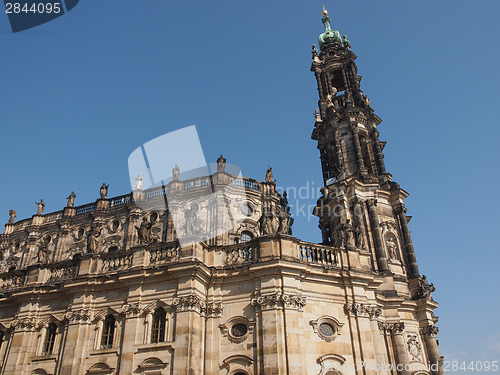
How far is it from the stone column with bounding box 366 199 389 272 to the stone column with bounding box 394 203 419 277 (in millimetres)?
2420

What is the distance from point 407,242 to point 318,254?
41.0 feet

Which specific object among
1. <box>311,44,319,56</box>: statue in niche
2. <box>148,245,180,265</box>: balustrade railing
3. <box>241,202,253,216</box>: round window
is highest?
<box>311,44,319,56</box>: statue in niche

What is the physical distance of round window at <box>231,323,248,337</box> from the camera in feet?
66.0

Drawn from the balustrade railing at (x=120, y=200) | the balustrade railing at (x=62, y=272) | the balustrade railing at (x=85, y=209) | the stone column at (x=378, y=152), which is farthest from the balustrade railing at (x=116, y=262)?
the stone column at (x=378, y=152)

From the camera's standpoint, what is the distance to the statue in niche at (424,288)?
29078mm

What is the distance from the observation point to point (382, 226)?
104 feet

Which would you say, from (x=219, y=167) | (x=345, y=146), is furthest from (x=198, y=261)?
(x=345, y=146)

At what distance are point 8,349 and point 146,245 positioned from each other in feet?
28.7

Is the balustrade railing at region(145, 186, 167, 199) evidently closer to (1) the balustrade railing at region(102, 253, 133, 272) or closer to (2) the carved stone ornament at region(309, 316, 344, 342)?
(1) the balustrade railing at region(102, 253, 133, 272)

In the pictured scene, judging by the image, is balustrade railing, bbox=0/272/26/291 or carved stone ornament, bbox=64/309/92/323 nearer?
carved stone ornament, bbox=64/309/92/323

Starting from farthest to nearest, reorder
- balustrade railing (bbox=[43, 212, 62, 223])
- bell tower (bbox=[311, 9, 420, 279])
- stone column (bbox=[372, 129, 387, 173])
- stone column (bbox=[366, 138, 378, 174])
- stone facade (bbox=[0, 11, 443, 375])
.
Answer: balustrade railing (bbox=[43, 212, 62, 223]) < stone column (bbox=[372, 129, 387, 173]) < stone column (bbox=[366, 138, 378, 174]) < bell tower (bbox=[311, 9, 420, 279]) < stone facade (bbox=[0, 11, 443, 375])

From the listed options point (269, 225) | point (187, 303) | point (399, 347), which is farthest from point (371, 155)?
point (187, 303)

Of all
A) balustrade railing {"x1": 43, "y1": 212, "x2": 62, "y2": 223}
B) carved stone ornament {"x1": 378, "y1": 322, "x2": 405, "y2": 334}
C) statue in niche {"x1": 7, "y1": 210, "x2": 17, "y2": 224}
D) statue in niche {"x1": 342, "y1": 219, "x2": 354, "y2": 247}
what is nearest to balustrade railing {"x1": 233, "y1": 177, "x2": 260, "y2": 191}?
statue in niche {"x1": 342, "y1": 219, "x2": 354, "y2": 247}

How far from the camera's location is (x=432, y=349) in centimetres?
2781
